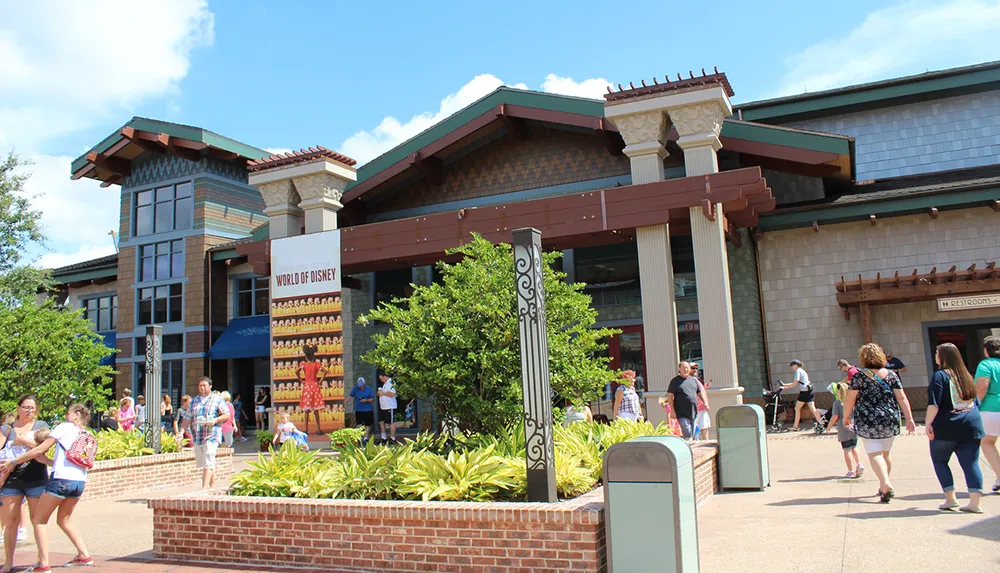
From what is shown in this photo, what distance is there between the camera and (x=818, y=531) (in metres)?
7.04

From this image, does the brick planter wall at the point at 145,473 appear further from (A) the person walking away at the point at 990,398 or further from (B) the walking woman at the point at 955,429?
(A) the person walking away at the point at 990,398

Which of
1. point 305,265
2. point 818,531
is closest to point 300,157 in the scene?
point 305,265

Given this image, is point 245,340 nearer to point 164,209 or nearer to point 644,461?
point 164,209

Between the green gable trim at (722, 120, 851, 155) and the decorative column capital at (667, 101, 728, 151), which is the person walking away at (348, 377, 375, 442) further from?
the green gable trim at (722, 120, 851, 155)

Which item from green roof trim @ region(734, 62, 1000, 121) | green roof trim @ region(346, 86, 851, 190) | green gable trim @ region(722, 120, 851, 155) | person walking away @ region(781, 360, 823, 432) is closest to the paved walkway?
person walking away @ region(781, 360, 823, 432)

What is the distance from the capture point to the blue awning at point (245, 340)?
963 inches

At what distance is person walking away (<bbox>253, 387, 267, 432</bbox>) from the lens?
2417cm

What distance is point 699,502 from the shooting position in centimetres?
865

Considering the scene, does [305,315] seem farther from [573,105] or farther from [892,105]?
[892,105]

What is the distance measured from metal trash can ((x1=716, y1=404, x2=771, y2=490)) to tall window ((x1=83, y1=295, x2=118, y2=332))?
85.0 feet

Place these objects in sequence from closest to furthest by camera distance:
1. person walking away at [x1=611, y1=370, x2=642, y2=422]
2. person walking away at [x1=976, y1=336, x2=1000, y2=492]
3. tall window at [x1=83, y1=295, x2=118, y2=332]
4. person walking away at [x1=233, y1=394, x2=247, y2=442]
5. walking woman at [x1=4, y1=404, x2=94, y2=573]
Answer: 1. walking woman at [x1=4, y1=404, x2=94, y2=573]
2. person walking away at [x1=976, y1=336, x2=1000, y2=492]
3. person walking away at [x1=611, y1=370, x2=642, y2=422]
4. person walking away at [x1=233, y1=394, x2=247, y2=442]
5. tall window at [x1=83, y1=295, x2=118, y2=332]

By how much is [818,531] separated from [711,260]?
862 cm

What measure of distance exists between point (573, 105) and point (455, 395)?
10894 millimetres

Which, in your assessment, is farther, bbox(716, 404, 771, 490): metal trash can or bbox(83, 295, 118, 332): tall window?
bbox(83, 295, 118, 332): tall window
